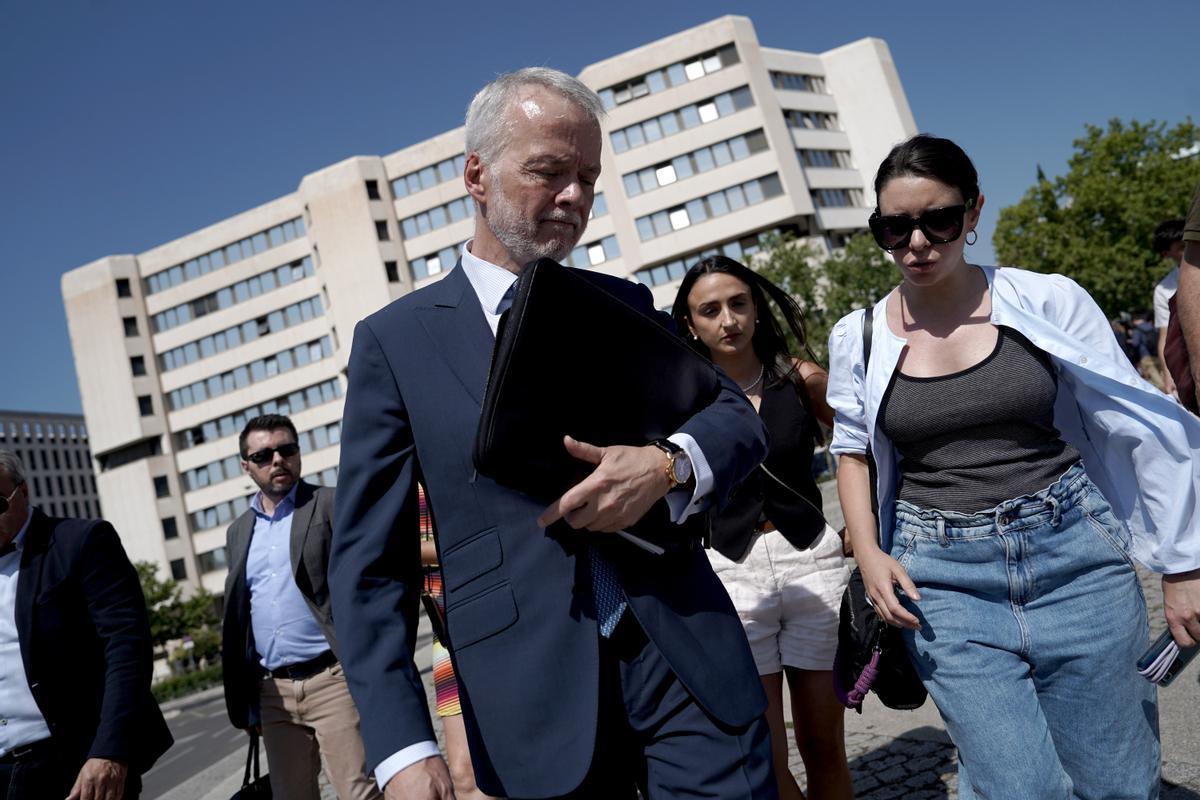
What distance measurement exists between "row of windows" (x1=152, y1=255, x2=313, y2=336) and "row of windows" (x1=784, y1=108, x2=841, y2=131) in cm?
3068

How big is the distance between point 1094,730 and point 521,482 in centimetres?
168

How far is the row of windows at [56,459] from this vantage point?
128500mm

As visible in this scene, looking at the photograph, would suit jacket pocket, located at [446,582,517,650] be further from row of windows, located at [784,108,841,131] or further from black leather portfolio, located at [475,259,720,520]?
row of windows, located at [784,108,841,131]

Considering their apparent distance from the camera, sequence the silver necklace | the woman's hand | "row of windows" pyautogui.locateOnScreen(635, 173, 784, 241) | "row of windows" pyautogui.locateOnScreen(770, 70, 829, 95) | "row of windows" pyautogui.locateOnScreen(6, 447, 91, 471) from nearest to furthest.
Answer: the woman's hand → the silver necklace → "row of windows" pyautogui.locateOnScreen(635, 173, 784, 241) → "row of windows" pyautogui.locateOnScreen(770, 70, 829, 95) → "row of windows" pyautogui.locateOnScreen(6, 447, 91, 471)

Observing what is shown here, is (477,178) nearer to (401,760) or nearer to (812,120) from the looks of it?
(401,760)

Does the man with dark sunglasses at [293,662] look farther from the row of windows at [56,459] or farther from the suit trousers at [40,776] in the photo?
the row of windows at [56,459]

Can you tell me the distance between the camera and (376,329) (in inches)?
93.2

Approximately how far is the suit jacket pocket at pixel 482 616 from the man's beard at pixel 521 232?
0.78m

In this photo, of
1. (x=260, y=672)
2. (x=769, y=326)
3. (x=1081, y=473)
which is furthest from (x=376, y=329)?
(x=260, y=672)

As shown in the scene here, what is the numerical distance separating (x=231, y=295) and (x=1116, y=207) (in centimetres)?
5190

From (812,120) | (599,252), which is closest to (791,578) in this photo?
(599,252)

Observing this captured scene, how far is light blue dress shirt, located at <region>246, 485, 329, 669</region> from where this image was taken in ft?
19.3

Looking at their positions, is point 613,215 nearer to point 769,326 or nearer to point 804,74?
point 804,74

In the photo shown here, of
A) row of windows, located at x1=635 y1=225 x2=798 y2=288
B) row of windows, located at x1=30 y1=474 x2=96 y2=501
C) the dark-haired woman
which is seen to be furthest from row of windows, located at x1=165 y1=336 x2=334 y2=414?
the dark-haired woman
